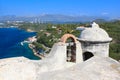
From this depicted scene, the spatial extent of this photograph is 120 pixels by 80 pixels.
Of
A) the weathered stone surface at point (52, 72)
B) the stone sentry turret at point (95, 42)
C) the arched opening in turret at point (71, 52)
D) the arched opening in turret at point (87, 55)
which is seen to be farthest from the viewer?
the arched opening in turret at point (87, 55)

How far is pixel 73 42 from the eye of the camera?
924 cm

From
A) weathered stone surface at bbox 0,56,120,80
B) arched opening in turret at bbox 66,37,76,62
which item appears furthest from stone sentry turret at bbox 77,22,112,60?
weathered stone surface at bbox 0,56,120,80

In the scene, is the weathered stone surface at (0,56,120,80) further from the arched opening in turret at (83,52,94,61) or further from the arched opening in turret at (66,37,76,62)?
the arched opening in turret at (83,52,94,61)

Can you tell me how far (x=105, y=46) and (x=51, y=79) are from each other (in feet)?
11.0

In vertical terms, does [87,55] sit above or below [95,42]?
below

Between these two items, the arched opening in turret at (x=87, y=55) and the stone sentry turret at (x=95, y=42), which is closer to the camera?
A: the stone sentry turret at (x=95, y=42)

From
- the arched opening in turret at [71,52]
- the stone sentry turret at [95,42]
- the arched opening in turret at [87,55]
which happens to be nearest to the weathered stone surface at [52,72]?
the stone sentry turret at [95,42]

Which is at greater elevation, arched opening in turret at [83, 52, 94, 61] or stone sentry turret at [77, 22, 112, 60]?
stone sentry turret at [77, 22, 112, 60]

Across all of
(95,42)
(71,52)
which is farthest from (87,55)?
(95,42)

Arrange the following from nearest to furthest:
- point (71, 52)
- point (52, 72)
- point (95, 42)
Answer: point (52, 72), point (95, 42), point (71, 52)

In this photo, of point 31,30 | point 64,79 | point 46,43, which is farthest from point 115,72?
point 31,30

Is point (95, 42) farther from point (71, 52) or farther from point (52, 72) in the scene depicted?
point (52, 72)

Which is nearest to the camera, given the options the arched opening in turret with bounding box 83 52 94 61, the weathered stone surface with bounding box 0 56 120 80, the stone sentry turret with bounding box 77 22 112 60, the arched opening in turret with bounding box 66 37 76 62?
the weathered stone surface with bounding box 0 56 120 80

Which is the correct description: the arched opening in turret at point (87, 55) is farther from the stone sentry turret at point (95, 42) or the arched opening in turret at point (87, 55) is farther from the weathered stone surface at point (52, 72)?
the weathered stone surface at point (52, 72)
